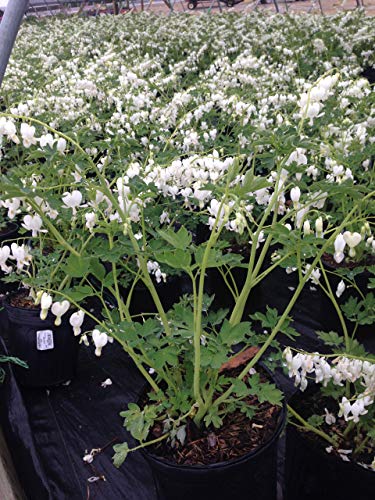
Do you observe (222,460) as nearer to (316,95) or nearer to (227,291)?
(316,95)

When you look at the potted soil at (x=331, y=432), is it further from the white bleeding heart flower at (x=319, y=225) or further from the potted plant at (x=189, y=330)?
the white bleeding heart flower at (x=319, y=225)

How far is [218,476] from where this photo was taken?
1624 mm

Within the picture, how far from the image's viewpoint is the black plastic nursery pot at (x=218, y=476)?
1606mm

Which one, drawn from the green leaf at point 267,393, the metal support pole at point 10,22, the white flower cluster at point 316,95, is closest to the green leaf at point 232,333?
the green leaf at point 267,393

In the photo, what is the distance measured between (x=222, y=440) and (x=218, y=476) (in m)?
0.13

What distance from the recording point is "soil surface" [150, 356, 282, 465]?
1687 mm

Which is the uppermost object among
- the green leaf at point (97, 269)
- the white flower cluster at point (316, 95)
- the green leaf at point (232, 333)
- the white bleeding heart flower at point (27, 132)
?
the white flower cluster at point (316, 95)

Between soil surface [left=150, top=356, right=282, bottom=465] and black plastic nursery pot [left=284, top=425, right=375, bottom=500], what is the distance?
158mm

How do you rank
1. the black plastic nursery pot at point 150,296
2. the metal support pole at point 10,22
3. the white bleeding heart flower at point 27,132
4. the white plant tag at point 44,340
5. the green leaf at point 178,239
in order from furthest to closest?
the black plastic nursery pot at point 150,296 < the white plant tag at point 44,340 < the metal support pole at point 10,22 < the white bleeding heart flower at point 27,132 < the green leaf at point 178,239

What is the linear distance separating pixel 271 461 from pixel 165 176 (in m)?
1.10

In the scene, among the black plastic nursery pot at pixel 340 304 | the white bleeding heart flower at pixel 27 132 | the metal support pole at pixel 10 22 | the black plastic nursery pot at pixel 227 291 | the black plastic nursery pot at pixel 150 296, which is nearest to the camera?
the white bleeding heart flower at pixel 27 132

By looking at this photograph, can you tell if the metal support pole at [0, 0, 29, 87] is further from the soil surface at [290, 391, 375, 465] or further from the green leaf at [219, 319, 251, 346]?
the soil surface at [290, 391, 375, 465]

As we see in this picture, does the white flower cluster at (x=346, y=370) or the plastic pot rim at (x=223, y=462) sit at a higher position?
the white flower cluster at (x=346, y=370)


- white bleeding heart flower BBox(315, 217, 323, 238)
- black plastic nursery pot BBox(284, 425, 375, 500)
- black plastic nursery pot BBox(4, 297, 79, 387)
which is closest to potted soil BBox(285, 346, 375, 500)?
black plastic nursery pot BBox(284, 425, 375, 500)
